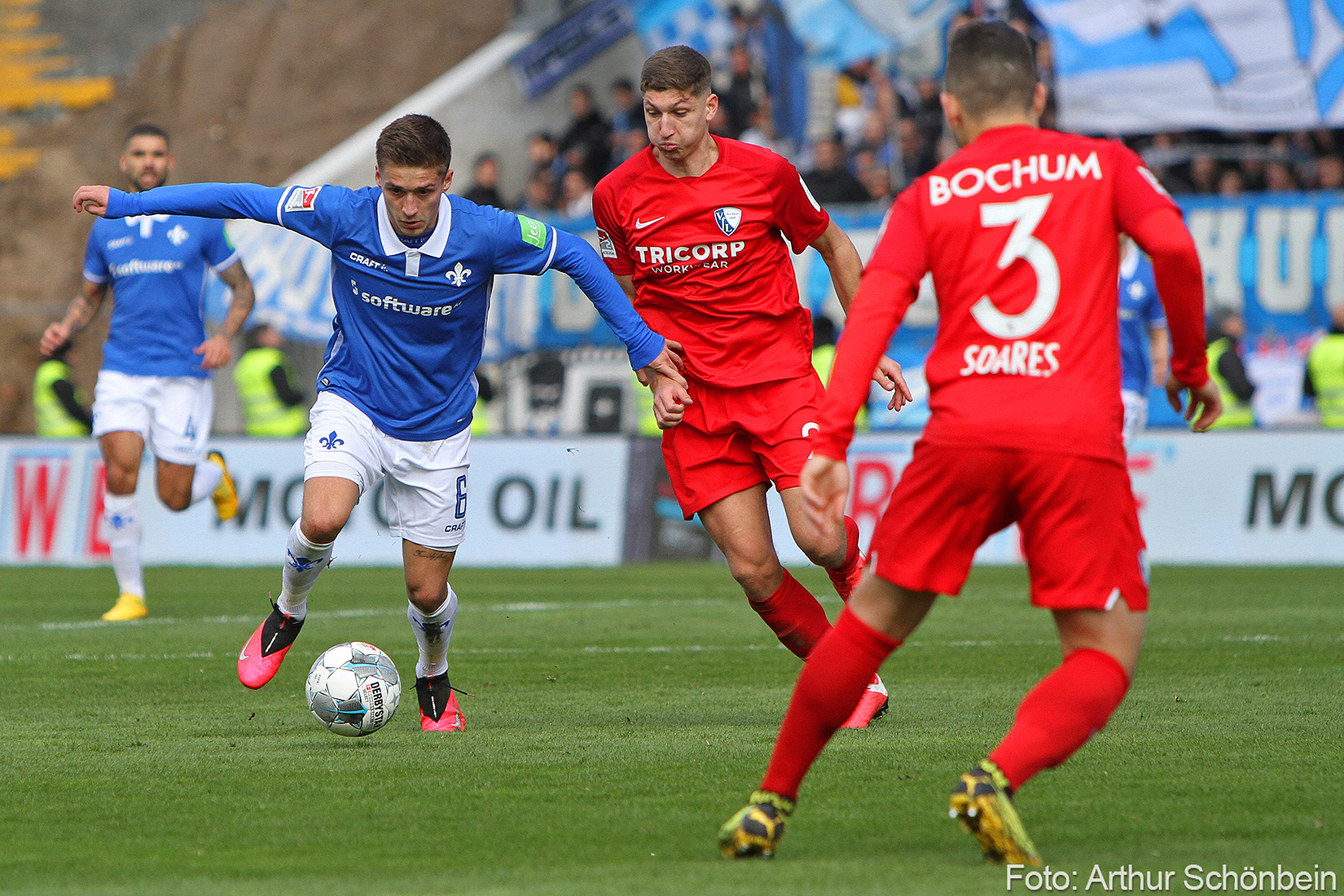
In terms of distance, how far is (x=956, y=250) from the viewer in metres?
4.04

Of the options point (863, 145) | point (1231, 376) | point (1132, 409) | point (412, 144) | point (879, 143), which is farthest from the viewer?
point (863, 145)

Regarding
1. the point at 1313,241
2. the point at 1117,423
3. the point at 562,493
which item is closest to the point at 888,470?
the point at 562,493

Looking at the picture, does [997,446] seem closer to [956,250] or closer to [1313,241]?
[956,250]

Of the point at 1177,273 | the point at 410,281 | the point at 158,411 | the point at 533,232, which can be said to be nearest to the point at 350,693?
the point at 410,281

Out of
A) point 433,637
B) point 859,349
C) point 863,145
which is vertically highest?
point 863,145

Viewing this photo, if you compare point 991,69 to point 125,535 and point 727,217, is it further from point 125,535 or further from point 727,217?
point 125,535

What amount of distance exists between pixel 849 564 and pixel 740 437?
61 cm

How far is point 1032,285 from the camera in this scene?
399 centimetres

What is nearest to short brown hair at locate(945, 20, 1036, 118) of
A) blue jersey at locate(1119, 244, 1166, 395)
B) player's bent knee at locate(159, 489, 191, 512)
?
player's bent knee at locate(159, 489, 191, 512)

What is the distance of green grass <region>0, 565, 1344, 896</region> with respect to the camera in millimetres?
3982

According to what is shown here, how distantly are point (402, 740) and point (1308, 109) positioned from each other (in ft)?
39.9

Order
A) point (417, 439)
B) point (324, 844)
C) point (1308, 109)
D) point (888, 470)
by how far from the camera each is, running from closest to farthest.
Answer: point (324, 844), point (417, 439), point (888, 470), point (1308, 109)

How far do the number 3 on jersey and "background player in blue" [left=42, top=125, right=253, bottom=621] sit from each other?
681 centimetres

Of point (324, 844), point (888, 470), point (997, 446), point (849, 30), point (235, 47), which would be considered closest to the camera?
point (997, 446)
